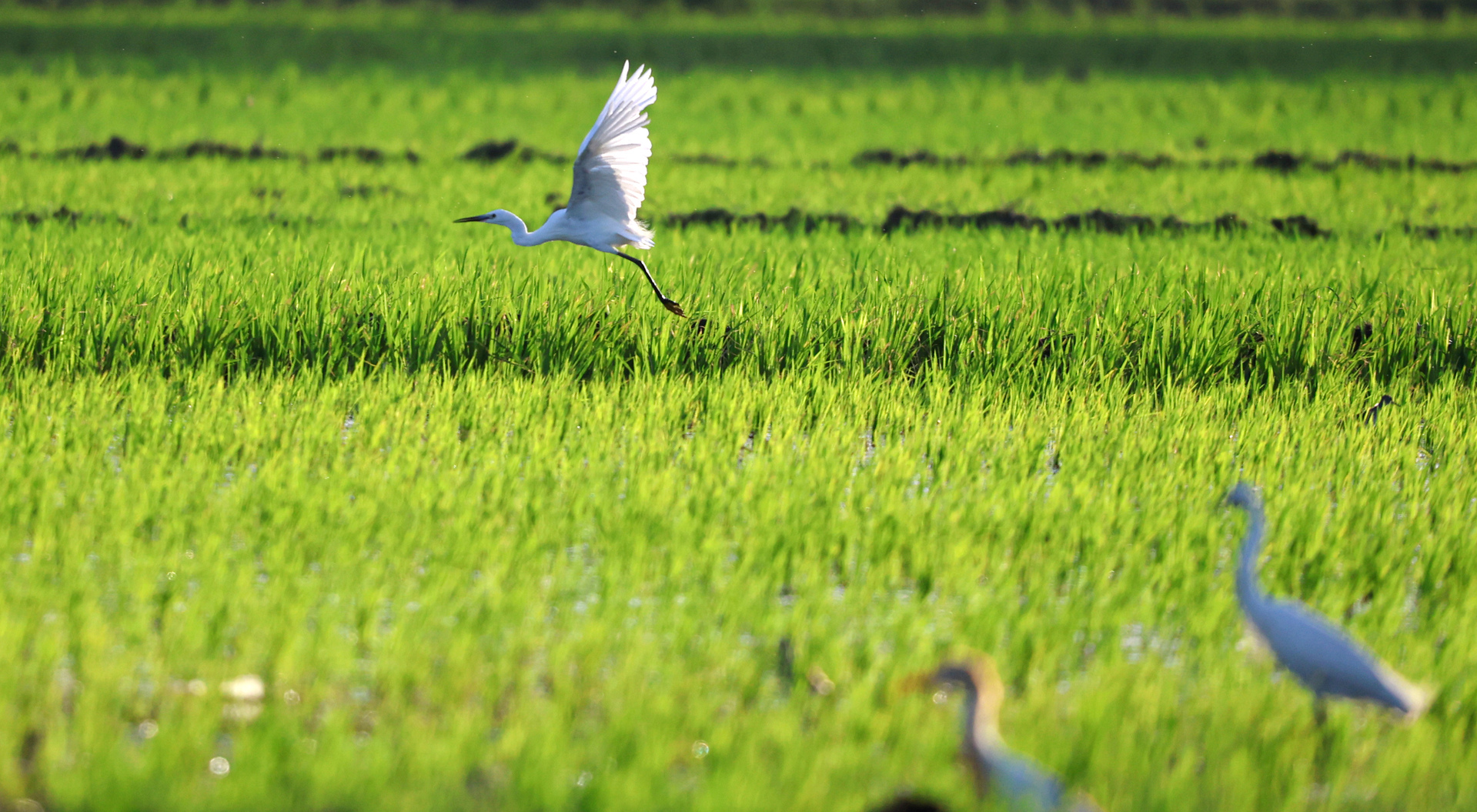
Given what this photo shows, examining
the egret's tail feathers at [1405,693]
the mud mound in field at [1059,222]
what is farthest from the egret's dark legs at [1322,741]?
the mud mound in field at [1059,222]

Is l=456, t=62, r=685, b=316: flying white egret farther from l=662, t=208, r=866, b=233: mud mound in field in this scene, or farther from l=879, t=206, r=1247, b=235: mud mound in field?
l=879, t=206, r=1247, b=235: mud mound in field

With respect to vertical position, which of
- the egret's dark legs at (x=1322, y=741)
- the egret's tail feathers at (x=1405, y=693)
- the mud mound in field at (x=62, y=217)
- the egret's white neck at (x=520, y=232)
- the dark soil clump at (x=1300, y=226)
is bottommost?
the egret's dark legs at (x=1322, y=741)

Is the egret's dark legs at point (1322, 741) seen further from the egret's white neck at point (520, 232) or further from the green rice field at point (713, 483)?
the egret's white neck at point (520, 232)

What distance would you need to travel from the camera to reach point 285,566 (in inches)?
138

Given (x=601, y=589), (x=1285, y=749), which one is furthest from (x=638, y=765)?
(x=1285, y=749)

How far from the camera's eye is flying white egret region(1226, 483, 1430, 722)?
2.64 m

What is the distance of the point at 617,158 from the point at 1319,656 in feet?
11.9

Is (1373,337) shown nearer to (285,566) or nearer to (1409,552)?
(1409,552)

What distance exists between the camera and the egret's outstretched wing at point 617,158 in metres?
5.36

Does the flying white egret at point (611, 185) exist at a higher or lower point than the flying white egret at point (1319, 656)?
higher

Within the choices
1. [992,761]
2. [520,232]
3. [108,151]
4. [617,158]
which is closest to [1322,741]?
[992,761]

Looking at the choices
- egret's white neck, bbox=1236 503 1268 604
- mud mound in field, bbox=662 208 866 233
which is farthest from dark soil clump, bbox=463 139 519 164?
egret's white neck, bbox=1236 503 1268 604

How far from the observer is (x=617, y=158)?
18.1ft

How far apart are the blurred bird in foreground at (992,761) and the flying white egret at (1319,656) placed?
615 millimetres
